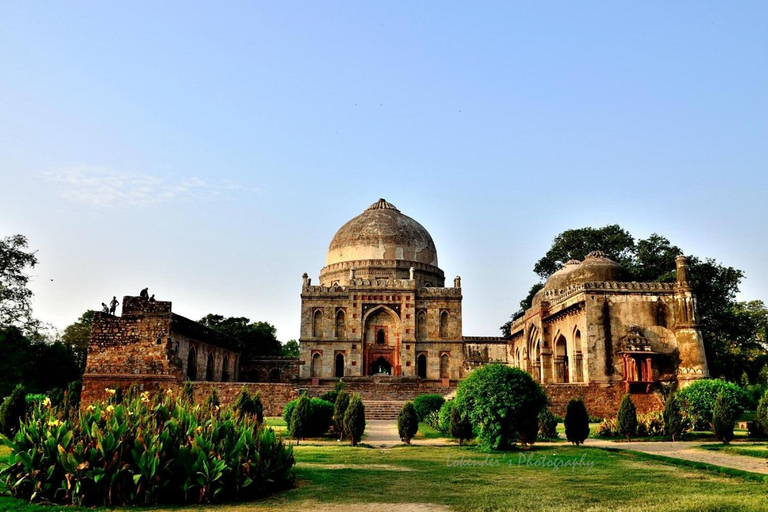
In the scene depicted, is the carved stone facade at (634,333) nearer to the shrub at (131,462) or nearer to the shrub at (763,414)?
the shrub at (763,414)

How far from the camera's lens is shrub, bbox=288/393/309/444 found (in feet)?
51.5

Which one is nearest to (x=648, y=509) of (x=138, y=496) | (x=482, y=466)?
(x=482, y=466)

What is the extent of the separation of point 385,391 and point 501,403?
1530 cm

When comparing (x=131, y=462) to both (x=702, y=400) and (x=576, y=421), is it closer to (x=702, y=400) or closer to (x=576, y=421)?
(x=576, y=421)

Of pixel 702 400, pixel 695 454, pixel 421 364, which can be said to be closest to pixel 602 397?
pixel 702 400

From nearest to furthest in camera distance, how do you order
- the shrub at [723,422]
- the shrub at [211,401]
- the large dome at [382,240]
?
the shrub at [211,401]
the shrub at [723,422]
the large dome at [382,240]

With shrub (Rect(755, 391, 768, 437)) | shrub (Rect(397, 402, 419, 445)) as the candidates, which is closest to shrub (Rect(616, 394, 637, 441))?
shrub (Rect(755, 391, 768, 437))

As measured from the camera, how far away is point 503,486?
333 inches

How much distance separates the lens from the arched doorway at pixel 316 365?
3731 cm

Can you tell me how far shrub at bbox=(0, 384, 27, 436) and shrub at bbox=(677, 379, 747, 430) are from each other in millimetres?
18368

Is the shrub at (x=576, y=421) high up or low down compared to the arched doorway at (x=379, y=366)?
down

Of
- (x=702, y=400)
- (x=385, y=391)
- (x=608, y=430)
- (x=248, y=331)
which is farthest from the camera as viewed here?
(x=248, y=331)

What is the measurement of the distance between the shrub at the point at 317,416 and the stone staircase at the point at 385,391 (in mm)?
7456

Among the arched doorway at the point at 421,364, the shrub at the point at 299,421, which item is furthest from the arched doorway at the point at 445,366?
the shrub at the point at 299,421
